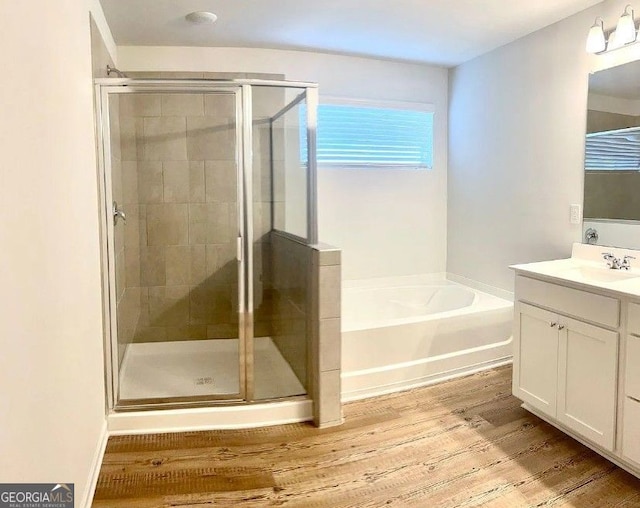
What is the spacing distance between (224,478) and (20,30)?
72.5 inches

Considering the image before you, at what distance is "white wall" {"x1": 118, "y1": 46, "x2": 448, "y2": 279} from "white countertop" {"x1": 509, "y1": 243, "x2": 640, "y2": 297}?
1455mm

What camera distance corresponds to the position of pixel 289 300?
2.96 metres

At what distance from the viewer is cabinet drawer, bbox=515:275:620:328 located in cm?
216

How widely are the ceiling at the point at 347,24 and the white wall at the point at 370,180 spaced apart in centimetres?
12

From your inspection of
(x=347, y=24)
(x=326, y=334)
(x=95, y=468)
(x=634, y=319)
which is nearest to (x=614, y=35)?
(x=347, y=24)

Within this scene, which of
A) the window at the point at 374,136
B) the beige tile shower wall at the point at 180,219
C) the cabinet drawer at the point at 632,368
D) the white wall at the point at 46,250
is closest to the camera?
the white wall at the point at 46,250

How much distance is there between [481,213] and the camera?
401 centimetres

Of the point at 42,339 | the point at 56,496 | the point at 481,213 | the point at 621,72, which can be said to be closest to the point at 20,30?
the point at 42,339

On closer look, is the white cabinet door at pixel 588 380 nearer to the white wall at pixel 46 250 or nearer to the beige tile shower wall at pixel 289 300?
the beige tile shower wall at pixel 289 300

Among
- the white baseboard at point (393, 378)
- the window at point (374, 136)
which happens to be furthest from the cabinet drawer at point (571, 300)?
the window at point (374, 136)

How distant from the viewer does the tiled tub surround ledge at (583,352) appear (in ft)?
6.87

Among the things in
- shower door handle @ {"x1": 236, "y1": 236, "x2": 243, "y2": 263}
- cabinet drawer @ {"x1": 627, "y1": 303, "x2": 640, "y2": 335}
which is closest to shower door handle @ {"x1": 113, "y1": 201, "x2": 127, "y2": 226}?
shower door handle @ {"x1": 236, "y1": 236, "x2": 243, "y2": 263}

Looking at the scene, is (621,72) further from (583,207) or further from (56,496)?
(56,496)

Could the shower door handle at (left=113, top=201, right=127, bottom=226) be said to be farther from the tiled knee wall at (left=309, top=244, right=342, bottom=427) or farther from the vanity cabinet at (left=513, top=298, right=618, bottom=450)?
the vanity cabinet at (left=513, top=298, right=618, bottom=450)
